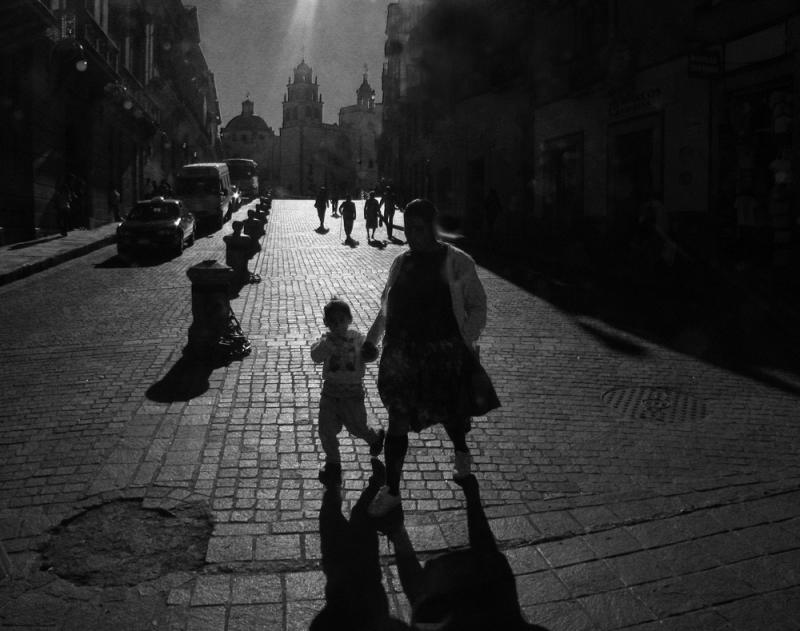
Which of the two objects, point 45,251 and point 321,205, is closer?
point 45,251

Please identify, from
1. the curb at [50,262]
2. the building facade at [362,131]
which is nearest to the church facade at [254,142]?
the building facade at [362,131]

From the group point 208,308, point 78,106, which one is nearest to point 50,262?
point 208,308

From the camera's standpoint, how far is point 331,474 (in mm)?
4371

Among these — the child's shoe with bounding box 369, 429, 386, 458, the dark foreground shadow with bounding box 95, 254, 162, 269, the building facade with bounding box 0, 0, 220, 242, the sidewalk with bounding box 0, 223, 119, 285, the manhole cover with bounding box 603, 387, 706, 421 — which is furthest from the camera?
the building facade with bounding box 0, 0, 220, 242

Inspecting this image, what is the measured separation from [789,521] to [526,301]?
7.88 metres

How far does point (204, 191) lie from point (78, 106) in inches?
199

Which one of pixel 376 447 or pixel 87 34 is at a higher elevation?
pixel 87 34

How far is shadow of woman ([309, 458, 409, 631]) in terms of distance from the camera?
117 inches

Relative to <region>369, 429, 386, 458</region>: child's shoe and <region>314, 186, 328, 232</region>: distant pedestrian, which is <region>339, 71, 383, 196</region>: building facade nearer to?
<region>314, 186, 328, 232</region>: distant pedestrian

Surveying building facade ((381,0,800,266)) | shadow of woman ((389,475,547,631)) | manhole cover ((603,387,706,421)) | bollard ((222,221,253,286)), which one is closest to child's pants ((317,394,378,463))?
shadow of woman ((389,475,547,631))

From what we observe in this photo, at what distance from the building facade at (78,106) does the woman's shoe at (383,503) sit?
1818 centimetres

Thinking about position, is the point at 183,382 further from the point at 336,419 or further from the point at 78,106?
the point at 78,106

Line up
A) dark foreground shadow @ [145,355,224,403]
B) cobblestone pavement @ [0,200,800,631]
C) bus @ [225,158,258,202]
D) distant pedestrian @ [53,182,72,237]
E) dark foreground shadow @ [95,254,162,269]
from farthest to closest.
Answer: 1. bus @ [225,158,258,202]
2. distant pedestrian @ [53,182,72,237]
3. dark foreground shadow @ [95,254,162,269]
4. dark foreground shadow @ [145,355,224,403]
5. cobblestone pavement @ [0,200,800,631]

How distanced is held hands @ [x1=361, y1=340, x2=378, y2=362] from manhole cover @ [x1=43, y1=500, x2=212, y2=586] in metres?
1.15
